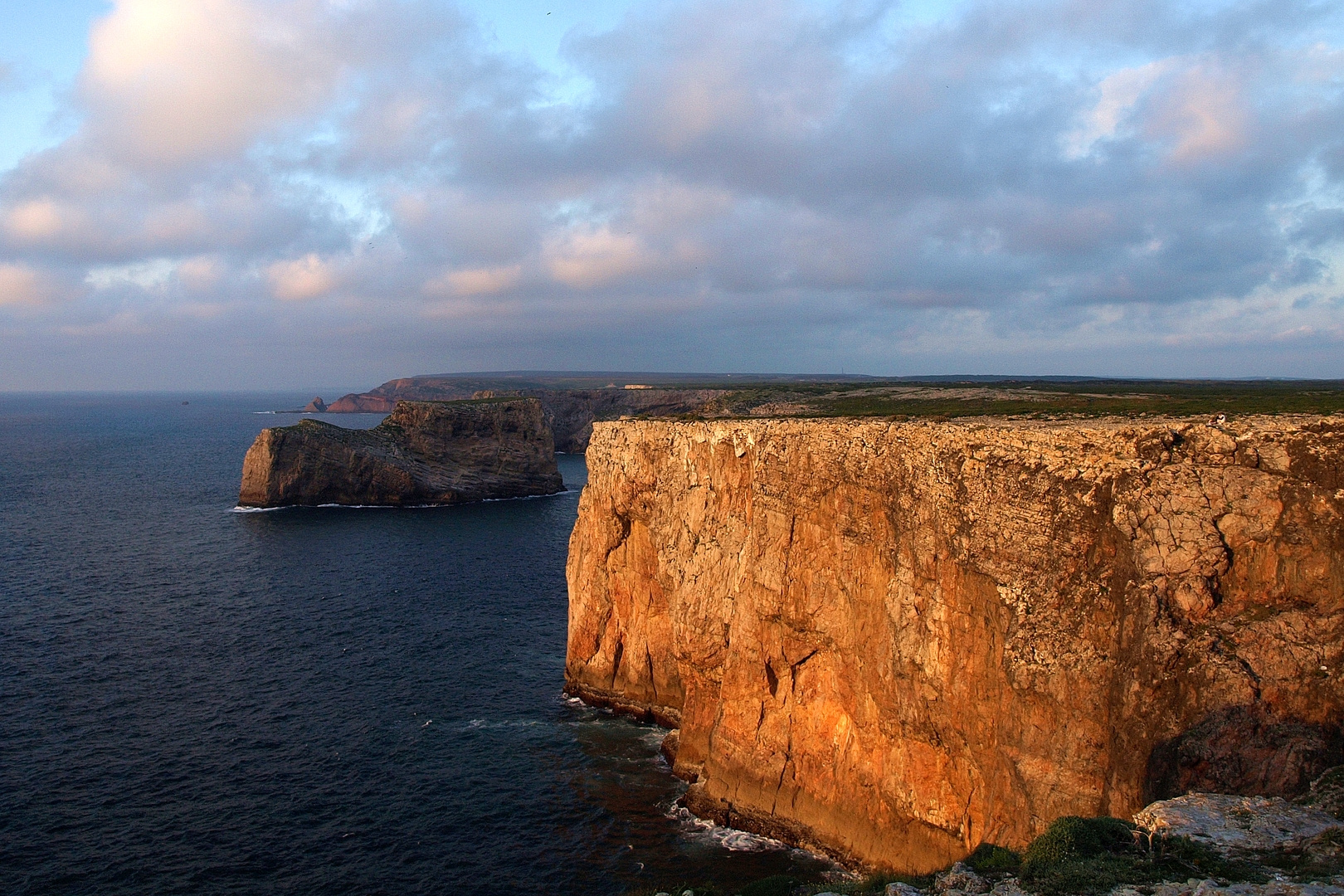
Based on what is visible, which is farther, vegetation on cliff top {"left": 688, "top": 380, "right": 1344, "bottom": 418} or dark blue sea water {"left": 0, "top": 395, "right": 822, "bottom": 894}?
dark blue sea water {"left": 0, "top": 395, "right": 822, "bottom": 894}

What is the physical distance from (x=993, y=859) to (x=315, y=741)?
33.3 m

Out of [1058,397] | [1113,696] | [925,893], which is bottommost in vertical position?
[925,893]

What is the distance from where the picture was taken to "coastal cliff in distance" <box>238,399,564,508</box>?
10750 centimetres

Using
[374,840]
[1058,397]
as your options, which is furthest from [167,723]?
[1058,397]

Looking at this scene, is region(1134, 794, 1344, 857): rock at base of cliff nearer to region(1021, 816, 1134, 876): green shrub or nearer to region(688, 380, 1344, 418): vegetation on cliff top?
region(1021, 816, 1134, 876): green shrub

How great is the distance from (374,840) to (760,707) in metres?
16.8

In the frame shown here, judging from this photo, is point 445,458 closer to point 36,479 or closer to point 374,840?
point 36,479

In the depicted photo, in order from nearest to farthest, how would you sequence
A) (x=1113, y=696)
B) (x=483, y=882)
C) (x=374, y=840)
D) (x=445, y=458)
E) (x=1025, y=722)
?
(x=1113, y=696), (x=1025, y=722), (x=483, y=882), (x=374, y=840), (x=445, y=458)

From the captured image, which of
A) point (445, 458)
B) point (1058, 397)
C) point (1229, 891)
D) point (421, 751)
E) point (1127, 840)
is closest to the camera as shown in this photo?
point (1229, 891)

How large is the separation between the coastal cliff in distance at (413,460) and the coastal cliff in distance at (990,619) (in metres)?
82.0

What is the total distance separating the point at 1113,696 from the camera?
2217 cm

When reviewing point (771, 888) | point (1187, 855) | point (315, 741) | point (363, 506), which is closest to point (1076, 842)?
point (1187, 855)

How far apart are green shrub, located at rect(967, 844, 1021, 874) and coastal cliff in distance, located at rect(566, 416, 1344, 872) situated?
6.55 feet

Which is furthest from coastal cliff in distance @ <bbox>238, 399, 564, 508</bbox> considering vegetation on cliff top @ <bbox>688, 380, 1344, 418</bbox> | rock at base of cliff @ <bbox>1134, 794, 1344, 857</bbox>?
rock at base of cliff @ <bbox>1134, 794, 1344, 857</bbox>
